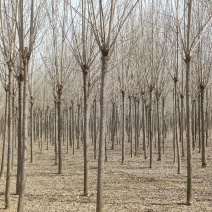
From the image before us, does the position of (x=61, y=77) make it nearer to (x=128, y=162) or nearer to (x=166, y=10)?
(x=166, y=10)

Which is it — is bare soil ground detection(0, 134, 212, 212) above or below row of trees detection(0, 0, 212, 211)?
below

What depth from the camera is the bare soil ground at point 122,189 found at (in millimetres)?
6469

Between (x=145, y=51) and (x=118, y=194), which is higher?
(x=145, y=51)

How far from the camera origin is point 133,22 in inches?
543

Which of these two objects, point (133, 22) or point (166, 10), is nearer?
point (166, 10)

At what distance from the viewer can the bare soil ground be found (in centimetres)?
647

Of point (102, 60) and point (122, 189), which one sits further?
point (122, 189)

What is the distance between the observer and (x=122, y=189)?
27.0ft

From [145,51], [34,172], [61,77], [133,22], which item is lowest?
[34,172]

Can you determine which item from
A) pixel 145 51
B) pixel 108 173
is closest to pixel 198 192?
pixel 108 173

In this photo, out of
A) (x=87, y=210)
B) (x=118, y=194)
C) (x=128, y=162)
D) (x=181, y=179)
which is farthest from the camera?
(x=128, y=162)

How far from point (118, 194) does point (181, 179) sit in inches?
103

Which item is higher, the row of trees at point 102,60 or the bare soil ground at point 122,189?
the row of trees at point 102,60

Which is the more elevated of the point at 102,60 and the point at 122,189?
the point at 102,60
